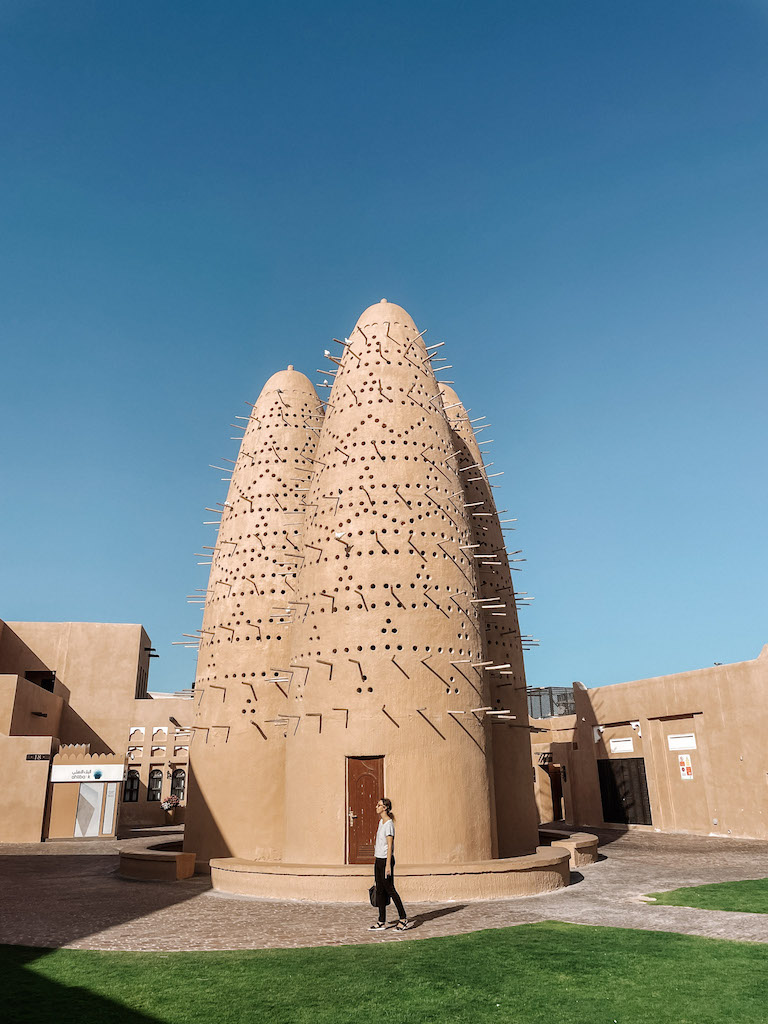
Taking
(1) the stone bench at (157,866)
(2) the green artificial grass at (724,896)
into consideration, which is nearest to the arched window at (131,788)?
(1) the stone bench at (157,866)

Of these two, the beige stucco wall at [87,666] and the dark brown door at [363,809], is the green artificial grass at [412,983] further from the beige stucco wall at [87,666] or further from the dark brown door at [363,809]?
the beige stucco wall at [87,666]

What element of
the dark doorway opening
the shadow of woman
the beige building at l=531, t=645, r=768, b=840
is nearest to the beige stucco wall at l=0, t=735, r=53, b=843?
the beige building at l=531, t=645, r=768, b=840

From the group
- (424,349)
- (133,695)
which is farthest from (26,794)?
(424,349)

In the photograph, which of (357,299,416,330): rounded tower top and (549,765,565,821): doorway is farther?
(549,765,565,821): doorway

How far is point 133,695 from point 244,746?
76.9ft

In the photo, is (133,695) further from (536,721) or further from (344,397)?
(344,397)

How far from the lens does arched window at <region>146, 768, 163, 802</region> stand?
3491cm

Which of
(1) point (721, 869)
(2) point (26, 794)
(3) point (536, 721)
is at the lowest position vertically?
(1) point (721, 869)

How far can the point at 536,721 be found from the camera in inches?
1316

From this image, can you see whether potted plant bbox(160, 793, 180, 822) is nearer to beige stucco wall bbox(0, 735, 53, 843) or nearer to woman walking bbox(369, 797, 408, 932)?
beige stucco wall bbox(0, 735, 53, 843)

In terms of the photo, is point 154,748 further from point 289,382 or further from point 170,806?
point 289,382

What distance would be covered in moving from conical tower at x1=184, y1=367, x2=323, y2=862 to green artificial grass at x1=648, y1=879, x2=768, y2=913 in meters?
8.24

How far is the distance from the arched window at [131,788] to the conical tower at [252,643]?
18.8 meters

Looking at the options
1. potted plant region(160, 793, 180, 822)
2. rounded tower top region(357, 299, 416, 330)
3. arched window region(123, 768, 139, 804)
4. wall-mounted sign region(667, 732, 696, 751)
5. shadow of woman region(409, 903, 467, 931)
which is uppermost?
rounded tower top region(357, 299, 416, 330)
